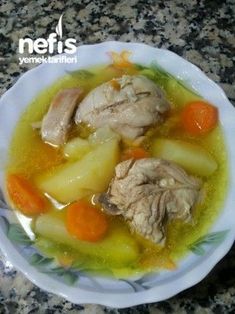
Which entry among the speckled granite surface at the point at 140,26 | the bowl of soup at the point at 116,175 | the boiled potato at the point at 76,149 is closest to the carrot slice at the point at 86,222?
the bowl of soup at the point at 116,175

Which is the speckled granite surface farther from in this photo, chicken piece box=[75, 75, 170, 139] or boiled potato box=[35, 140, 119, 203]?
boiled potato box=[35, 140, 119, 203]

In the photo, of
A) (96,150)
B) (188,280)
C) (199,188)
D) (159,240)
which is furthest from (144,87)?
(188,280)

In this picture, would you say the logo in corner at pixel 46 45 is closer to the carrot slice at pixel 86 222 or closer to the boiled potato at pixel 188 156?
the boiled potato at pixel 188 156

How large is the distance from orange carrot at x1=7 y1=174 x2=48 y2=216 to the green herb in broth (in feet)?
0.15

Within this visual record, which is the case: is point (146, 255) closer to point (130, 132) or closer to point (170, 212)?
point (170, 212)

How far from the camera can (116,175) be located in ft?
5.21

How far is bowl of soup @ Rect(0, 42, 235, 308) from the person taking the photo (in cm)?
146

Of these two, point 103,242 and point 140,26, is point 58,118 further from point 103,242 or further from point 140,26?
point 140,26

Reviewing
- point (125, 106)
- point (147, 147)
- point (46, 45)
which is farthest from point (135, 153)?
point (46, 45)

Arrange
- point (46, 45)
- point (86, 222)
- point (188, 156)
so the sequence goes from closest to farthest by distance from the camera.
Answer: point (86, 222) → point (188, 156) → point (46, 45)

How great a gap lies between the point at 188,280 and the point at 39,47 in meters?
1.27

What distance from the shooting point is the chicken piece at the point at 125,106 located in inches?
67.6

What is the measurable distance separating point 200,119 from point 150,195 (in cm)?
38

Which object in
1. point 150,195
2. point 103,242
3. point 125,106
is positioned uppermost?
point 125,106
